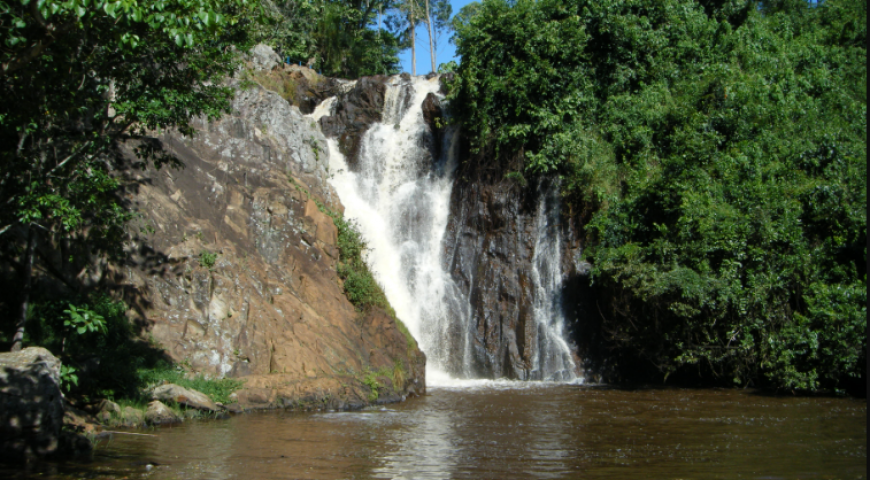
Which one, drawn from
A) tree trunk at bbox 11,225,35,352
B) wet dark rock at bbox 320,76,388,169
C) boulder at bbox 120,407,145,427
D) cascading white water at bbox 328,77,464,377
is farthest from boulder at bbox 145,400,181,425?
wet dark rock at bbox 320,76,388,169

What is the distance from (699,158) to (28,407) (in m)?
17.9

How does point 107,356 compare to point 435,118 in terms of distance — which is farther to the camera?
point 435,118

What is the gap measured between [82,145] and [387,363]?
30.1 feet

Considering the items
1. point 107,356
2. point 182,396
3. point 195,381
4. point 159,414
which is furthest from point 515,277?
point 107,356

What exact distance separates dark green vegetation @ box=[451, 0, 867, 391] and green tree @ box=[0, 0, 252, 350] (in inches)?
501

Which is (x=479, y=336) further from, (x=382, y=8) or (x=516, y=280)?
(x=382, y=8)

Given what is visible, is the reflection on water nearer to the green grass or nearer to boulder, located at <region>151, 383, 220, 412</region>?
boulder, located at <region>151, 383, 220, 412</region>

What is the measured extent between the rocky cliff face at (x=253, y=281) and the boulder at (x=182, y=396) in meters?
0.99

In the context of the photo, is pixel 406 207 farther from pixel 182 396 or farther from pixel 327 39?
pixel 327 39

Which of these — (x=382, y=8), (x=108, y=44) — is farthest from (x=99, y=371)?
(x=382, y=8)

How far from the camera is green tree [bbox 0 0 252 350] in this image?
8438mm

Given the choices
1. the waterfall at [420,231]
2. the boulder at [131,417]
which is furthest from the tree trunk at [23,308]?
the waterfall at [420,231]

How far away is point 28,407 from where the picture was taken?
8617 mm

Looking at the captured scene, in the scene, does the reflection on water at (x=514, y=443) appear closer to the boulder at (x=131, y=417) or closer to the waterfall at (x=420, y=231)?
the boulder at (x=131, y=417)
